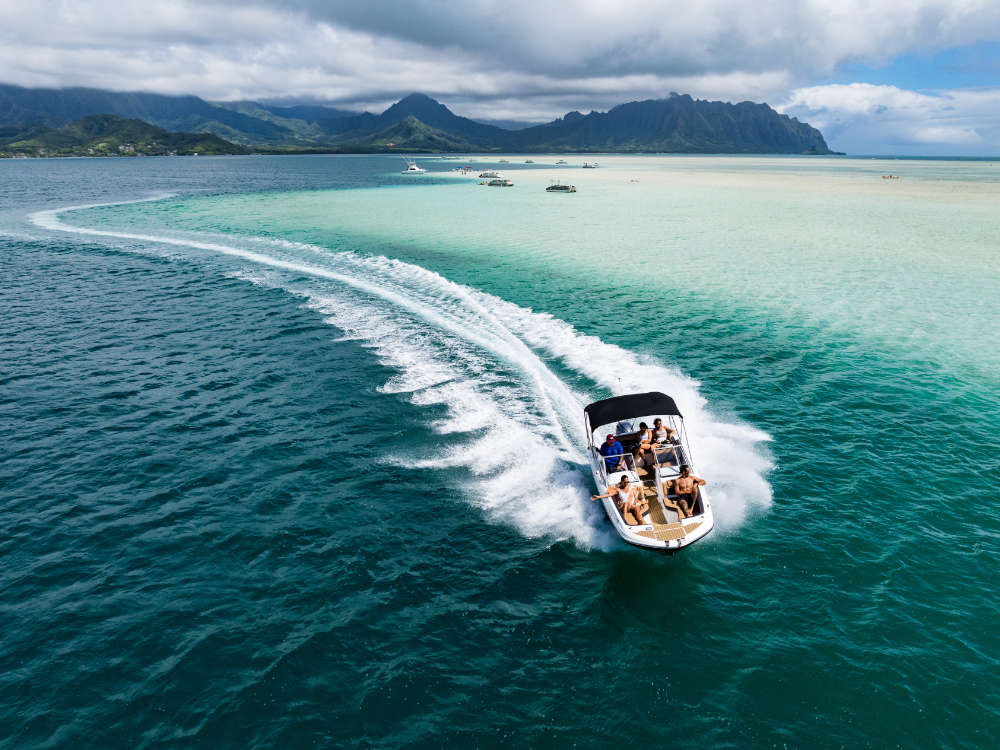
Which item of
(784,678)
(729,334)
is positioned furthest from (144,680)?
(729,334)

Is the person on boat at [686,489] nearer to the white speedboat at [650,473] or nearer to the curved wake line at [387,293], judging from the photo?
the white speedboat at [650,473]

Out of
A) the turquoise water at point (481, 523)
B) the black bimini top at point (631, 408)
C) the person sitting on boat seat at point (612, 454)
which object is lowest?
the turquoise water at point (481, 523)

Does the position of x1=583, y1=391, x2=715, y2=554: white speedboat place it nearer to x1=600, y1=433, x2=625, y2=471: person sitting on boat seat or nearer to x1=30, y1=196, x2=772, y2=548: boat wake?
x1=600, y1=433, x2=625, y2=471: person sitting on boat seat

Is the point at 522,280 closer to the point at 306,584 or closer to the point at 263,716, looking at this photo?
the point at 306,584

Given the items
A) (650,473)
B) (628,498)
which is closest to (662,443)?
(650,473)

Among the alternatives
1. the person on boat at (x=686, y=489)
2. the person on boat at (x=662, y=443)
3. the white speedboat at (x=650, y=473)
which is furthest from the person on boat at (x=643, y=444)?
the person on boat at (x=686, y=489)

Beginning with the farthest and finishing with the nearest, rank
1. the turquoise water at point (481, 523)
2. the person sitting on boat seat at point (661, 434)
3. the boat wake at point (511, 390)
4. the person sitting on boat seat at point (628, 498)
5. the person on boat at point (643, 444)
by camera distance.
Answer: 1. the person sitting on boat seat at point (661, 434)
2. the person on boat at point (643, 444)
3. the boat wake at point (511, 390)
4. the person sitting on boat seat at point (628, 498)
5. the turquoise water at point (481, 523)
